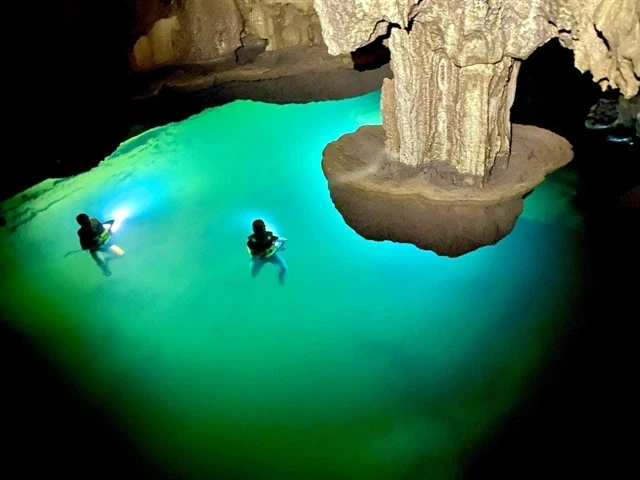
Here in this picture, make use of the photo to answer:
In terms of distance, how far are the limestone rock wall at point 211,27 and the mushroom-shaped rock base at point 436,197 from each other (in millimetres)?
3300

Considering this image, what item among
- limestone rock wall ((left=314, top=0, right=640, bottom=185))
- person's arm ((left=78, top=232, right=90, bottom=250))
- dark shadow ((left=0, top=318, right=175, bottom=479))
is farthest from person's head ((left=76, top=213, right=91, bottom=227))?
limestone rock wall ((left=314, top=0, right=640, bottom=185))

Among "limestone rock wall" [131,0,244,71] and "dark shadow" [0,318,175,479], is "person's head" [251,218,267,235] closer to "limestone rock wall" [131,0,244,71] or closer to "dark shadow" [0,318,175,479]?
"dark shadow" [0,318,175,479]

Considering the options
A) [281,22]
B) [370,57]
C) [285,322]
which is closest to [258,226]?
[285,322]

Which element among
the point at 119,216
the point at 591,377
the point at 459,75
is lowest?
the point at 591,377

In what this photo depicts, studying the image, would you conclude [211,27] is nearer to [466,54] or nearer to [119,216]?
[119,216]

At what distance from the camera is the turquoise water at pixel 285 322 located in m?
3.17

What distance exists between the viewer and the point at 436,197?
4.26 m

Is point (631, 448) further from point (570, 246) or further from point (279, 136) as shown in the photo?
point (279, 136)

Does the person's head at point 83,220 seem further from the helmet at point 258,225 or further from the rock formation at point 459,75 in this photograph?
the rock formation at point 459,75

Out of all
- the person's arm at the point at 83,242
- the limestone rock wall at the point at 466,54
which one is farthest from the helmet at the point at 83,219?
the limestone rock wall at the point at 466,54

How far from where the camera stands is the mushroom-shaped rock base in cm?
416

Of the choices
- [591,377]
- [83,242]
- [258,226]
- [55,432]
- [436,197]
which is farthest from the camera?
[83,242]

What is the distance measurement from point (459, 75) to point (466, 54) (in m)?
0.34

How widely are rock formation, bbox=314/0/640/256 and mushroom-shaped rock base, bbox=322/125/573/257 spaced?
0.05ft
